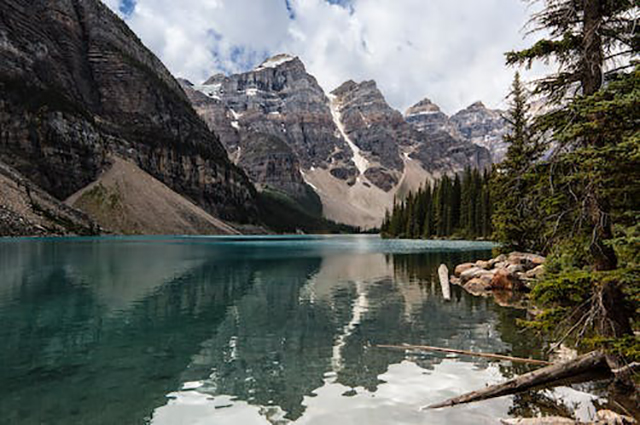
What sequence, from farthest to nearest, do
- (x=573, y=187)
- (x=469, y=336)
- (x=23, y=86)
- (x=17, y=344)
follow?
(x=23, y=86), (x=469, y=336), (x=17, y=344), (x=573, y=187)

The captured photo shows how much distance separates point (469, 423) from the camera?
8234 mm

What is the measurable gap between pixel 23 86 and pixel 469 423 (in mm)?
213631

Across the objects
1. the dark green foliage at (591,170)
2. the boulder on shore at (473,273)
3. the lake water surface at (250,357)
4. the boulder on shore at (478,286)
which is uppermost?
the dark green foliage at (591,170)

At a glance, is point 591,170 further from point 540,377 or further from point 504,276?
point 504,276

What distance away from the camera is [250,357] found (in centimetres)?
1342

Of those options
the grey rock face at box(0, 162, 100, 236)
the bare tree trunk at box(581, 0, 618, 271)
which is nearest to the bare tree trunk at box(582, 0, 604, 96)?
the bare tree trunk at box(581, 0, 618, 271)

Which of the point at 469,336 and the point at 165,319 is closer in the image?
the point at 469,336

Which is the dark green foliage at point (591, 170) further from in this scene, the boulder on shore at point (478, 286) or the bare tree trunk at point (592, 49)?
the boulder on shore at point (478, 286)

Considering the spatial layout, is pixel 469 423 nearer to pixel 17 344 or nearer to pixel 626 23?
pixel 626 23

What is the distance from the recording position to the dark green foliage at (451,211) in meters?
104

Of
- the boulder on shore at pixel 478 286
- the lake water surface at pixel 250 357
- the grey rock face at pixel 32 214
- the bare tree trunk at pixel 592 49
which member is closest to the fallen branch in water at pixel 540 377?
the lake water surface at pixel 250 357

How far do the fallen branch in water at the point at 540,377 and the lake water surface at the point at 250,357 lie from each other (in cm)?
22

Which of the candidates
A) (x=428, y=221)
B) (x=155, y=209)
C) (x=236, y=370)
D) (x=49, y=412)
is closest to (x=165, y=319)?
(x=236, y=370)

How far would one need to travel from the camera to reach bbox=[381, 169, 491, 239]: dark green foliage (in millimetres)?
104312
